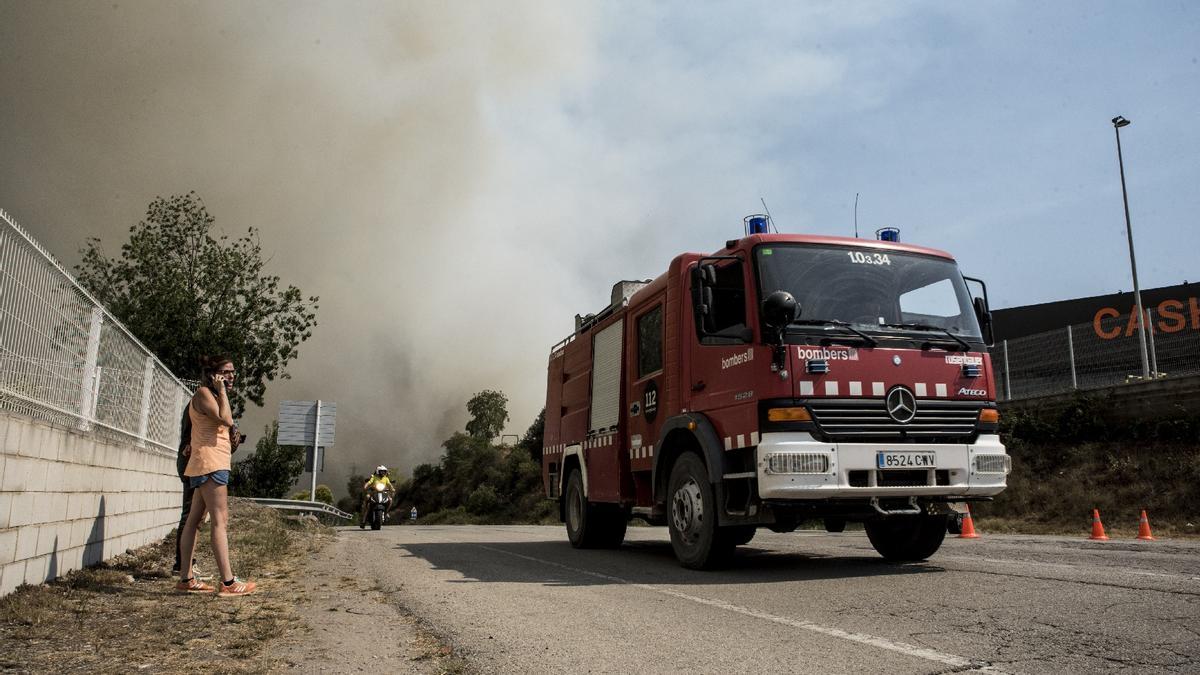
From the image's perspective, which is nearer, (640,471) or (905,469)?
(905,469)

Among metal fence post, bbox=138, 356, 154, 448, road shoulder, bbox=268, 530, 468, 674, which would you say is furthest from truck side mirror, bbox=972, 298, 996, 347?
metal fence post, bbox=138, 356, 154, 448

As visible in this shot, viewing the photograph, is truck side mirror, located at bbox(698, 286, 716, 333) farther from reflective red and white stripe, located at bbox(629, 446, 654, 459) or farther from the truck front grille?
reflective red and white stripe, located at bbox(629, 446, 654, 459)

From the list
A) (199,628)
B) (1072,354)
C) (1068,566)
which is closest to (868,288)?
(1068,566)

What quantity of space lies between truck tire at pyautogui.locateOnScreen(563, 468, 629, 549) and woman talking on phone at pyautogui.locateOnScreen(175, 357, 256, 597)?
5270 mm

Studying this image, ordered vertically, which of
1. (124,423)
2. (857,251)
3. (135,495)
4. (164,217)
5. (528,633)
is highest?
(164,217)

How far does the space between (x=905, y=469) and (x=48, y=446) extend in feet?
A: 20.9

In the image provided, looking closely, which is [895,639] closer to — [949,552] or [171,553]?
[949,552]

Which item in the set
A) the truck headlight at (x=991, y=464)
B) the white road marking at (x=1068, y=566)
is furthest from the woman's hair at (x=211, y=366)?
the white road marking at (x=1068, y=566)

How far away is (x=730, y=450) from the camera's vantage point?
750cm

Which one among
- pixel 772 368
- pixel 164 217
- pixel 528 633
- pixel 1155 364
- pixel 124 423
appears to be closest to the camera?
pixel 528 633

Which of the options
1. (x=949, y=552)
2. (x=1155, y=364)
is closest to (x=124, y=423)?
(x=949, y=552)

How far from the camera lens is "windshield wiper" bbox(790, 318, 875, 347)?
7.31m

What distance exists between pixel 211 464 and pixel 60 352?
1.54m

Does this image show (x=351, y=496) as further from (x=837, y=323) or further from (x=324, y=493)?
(x=837, y=323)
